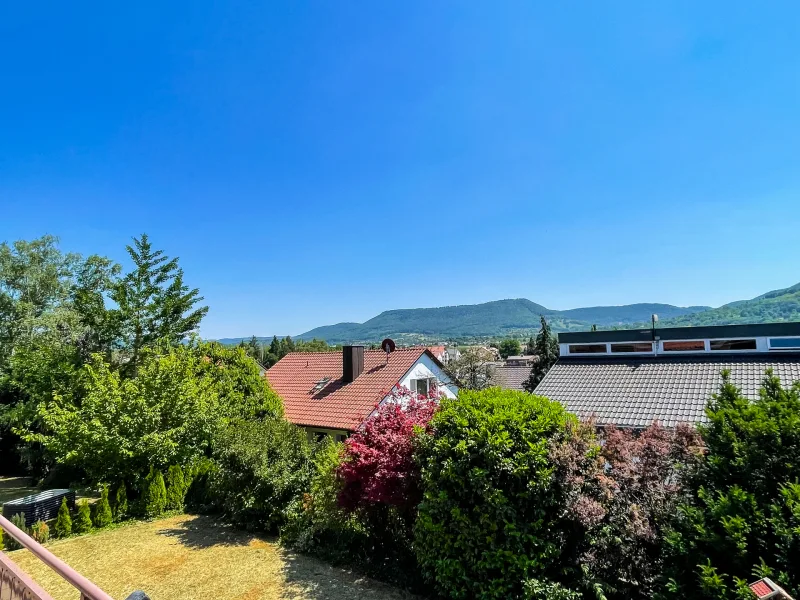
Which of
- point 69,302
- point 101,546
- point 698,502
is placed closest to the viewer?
point 698,502

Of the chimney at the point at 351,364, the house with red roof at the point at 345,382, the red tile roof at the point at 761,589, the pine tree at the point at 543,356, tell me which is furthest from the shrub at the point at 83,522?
the pine tree at the point at 543,356

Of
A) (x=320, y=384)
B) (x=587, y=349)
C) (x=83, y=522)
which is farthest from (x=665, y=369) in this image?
(x=83, y=522)

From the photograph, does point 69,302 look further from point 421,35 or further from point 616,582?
point 616,582

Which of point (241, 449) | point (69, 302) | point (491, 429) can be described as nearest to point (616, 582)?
point (491, 429)

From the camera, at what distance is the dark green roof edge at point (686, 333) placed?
573 inches

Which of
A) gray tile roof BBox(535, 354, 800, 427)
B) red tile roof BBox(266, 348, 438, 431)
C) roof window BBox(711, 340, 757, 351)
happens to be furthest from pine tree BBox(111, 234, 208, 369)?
roof window BBox(711, 340, 757, 351)

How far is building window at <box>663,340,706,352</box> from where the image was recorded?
15852mm

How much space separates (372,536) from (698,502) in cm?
618

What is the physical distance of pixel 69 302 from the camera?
24.4 metres

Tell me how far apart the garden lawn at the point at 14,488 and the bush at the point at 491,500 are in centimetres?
1868

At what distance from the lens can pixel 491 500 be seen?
19.7ft

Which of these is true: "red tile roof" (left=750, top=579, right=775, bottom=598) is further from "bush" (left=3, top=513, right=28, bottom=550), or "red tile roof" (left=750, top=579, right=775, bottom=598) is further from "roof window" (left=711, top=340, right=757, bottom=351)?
"roof window" (left=711, top=340, right=757, bottom=351)

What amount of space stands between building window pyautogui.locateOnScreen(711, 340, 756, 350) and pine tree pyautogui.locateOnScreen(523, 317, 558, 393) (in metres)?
20.4

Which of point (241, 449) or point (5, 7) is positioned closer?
point (241, 449)
